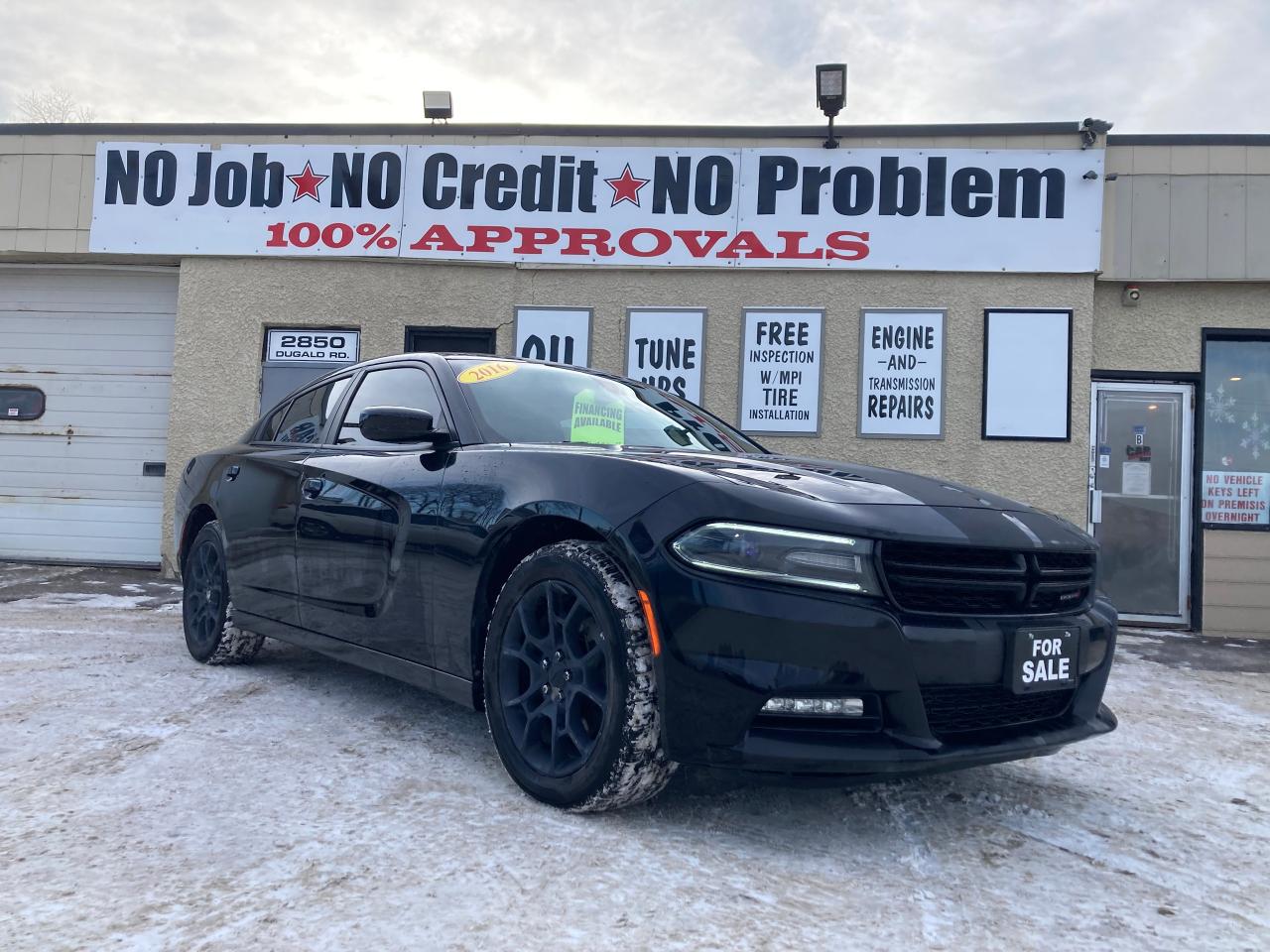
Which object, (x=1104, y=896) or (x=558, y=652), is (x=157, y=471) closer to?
(x=558, y=652)

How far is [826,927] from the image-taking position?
2098 millimetres

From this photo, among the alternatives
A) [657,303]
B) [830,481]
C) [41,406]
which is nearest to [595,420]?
[830,481]

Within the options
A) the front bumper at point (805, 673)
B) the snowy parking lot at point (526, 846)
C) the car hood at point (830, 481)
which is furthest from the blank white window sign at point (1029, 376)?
the front bumper at point (805, 673)

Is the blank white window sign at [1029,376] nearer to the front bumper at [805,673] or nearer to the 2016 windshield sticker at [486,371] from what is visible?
the 2016 windshield sticker at [486,371]

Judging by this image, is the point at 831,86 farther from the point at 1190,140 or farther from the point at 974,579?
the point at 974,579

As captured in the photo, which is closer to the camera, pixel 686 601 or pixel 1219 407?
pixel 686 601

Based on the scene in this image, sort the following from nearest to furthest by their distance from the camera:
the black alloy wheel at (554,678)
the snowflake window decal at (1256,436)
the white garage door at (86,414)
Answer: the black alloy wheel at (554,678) < the snowflake window decal at (1256,436) < the white garage door at (86,414)

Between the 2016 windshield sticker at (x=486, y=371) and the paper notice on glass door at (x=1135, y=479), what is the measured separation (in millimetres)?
6252

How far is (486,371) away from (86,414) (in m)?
7.54

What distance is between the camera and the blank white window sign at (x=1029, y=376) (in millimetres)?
8086

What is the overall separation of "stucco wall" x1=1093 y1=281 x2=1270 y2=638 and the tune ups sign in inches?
23.1

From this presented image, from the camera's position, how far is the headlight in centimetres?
244

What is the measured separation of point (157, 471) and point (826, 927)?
893 centimetres

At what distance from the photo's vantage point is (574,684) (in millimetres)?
2682
